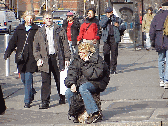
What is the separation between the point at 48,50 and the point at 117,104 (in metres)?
1.49

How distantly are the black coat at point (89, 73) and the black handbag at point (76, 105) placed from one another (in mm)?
183

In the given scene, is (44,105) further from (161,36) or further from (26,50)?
(161,36)

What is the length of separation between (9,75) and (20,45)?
4628 millimetres

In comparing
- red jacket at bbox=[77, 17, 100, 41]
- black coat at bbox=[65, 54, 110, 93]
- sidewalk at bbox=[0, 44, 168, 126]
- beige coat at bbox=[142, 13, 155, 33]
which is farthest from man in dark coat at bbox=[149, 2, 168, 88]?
beige coat at bbox=[142, 13, 155, 33]

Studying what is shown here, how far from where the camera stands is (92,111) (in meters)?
7.11

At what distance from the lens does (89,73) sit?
7219mm

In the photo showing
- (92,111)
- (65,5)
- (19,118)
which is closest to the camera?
(92,111)

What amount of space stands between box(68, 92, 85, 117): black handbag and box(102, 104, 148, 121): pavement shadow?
1.56 feet

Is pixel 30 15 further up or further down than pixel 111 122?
further up

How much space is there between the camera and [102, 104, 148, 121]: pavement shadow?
7.86 meters

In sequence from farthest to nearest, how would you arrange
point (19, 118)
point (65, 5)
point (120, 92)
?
1. point (65, 5)
2. point (120, 92)
3. point (19, 118)

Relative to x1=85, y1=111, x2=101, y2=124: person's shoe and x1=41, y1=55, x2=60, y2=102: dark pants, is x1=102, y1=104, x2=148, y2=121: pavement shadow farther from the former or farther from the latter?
x1=41, y1=55, x2=60, y2=102: dark pants

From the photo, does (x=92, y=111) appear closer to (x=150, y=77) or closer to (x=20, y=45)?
(x=20, y=45)

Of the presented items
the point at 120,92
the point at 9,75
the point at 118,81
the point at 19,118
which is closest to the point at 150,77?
the point at 118,81
